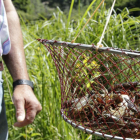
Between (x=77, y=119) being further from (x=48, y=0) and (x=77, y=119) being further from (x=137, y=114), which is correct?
(x=48, y=0)

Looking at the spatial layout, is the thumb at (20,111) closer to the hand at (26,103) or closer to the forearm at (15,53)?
the hand at (26,103)

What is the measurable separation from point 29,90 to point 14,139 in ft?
2.74

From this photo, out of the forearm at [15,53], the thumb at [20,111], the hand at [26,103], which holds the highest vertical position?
the forearm at [15,53]

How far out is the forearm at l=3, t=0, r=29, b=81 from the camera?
82 cm

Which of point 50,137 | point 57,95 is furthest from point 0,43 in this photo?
point 50,137

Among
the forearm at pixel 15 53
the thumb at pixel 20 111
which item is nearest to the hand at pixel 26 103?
the thumb at pixel 20 111

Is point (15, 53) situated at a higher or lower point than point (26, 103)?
higher

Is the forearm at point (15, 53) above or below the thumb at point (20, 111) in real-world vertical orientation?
above

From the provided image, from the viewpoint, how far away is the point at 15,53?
2.75 ft

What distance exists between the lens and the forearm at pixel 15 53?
82 centimetres

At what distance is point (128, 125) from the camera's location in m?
0.63

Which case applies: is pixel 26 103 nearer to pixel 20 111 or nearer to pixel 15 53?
pixel 20 111

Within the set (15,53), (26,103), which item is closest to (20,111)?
(26,103)

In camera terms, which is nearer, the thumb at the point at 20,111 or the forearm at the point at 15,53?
the thumb at the point at 20,111
